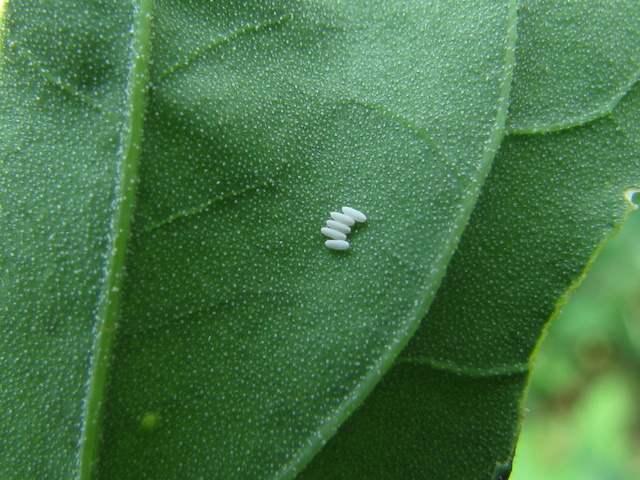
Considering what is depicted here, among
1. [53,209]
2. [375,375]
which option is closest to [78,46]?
[53,209]

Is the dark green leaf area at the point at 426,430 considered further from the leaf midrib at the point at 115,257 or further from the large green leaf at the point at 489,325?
the leaf midrib at the point at 115,257

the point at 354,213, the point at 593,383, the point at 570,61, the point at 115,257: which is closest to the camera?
the point at 115,257

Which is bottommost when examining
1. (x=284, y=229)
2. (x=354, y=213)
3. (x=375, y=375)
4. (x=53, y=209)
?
(x=375, y=375)

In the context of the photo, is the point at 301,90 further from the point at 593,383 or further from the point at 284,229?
the point at 593,383

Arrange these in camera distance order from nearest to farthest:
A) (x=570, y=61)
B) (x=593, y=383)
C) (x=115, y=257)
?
(x=115, y=257) → (x=570, y=61) → (x=593, y=383)

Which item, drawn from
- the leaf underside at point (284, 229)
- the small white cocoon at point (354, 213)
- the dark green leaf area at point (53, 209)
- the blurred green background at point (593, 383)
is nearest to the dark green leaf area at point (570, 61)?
the leaf underside at point (284, 229)

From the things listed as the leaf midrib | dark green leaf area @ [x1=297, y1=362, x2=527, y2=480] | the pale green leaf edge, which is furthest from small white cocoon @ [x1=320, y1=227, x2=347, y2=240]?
the leaf midrib

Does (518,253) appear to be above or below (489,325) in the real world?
above
